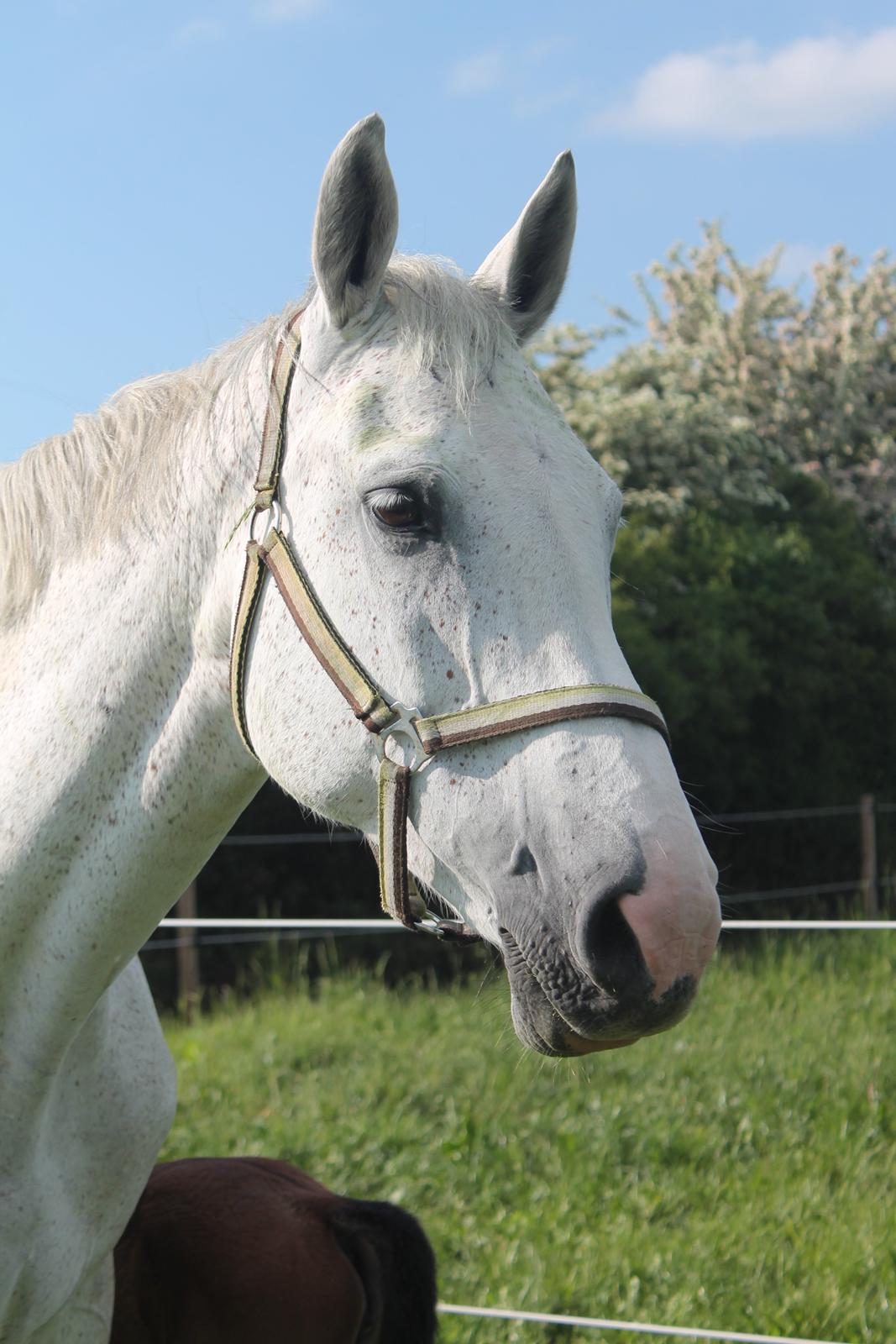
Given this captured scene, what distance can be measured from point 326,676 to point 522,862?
1.24 ft

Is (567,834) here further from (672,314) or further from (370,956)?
(672,314)

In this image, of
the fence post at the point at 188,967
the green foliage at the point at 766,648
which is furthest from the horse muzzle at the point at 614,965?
the green foliage at the point at 766,648

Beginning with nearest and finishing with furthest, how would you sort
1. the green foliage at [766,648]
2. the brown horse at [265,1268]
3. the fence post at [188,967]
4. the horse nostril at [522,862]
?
the horse nostril at [522,862], the brown horse at [265,1268], the fence post at [188,967], the green foliage at [766,648]

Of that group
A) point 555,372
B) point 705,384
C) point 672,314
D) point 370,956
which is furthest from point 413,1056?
point 672,314

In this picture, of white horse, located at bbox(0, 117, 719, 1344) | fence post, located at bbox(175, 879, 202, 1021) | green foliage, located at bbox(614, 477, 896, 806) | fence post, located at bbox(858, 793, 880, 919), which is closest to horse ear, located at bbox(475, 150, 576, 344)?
white horse, located at bbox(0, 117, 719, 1344)

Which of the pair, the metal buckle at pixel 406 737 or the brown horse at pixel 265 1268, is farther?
the brown horse at pixel 265 1268

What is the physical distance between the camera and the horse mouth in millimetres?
1391

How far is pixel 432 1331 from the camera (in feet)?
8.29

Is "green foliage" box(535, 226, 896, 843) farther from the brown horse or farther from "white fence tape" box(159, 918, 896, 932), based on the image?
the brown horse

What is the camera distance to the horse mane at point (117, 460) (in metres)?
1.86

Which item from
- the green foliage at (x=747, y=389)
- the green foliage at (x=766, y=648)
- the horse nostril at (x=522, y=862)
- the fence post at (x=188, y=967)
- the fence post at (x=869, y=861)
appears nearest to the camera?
the horse nostril at (x=522, y=862)

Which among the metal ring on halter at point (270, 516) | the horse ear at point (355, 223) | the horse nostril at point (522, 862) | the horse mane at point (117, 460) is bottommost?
the horse nostril at point (522, 862)

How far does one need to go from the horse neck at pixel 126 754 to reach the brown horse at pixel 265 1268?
2.90ft

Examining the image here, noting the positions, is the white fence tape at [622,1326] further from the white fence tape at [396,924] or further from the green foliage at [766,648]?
the green foliage at [766,648]
